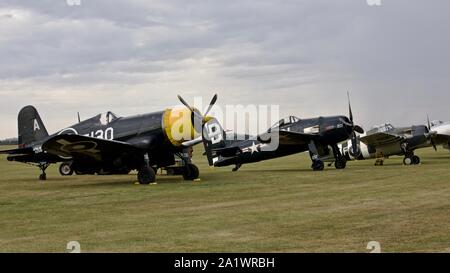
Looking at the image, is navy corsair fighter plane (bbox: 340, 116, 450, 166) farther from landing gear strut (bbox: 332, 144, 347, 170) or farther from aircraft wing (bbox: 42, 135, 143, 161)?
aircraft wing (bbox: 42, 135, 143, 161)

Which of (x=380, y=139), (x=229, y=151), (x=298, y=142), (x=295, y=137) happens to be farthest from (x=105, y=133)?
(x=380, y=139)

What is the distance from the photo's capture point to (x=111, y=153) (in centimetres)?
1912

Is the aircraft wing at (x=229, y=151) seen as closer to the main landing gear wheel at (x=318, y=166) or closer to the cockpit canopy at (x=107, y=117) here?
the main landing gear wheel at (x=318, y=166)

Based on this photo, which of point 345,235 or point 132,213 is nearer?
point 345,235

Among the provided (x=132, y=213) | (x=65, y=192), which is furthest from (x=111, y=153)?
(x=132, y=213)

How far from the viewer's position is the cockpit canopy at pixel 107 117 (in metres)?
20.2

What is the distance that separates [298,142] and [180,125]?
8885mm

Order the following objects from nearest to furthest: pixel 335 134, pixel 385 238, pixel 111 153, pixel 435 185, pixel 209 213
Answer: pixel 385 238 → pixel 209 213 → pixel 435 185 → pixel 111 153 → pixel 335 134

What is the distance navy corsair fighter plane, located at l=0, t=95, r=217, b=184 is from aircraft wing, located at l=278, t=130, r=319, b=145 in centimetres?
656

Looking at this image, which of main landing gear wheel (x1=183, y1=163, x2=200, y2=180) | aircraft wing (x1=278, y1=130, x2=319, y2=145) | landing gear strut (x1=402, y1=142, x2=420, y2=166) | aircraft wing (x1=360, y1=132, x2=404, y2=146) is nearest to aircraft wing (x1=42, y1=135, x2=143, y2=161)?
main landing gear wheel (x1=183, y1=163, x2=200, y2=180)

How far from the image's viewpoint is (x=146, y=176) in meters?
18.6
